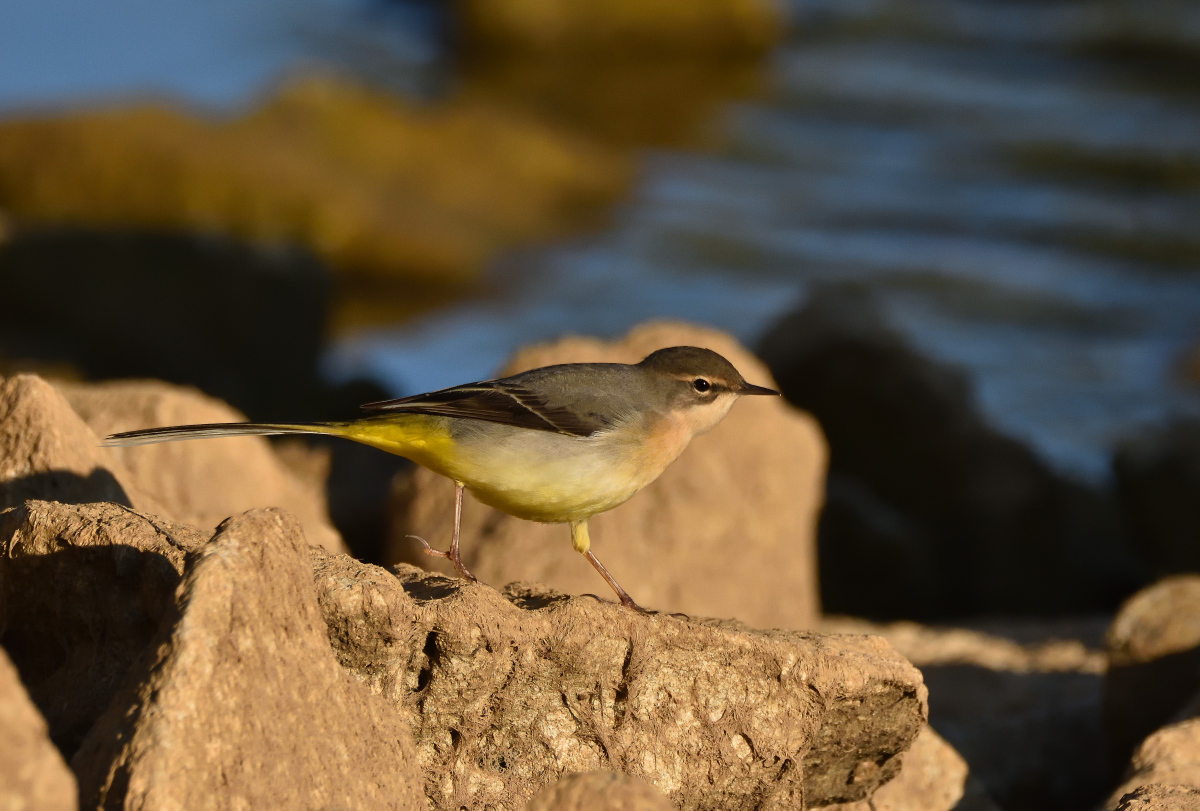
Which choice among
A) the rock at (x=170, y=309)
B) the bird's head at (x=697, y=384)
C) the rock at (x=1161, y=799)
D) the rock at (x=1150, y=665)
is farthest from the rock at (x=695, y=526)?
the rock at (x=170, y=309)

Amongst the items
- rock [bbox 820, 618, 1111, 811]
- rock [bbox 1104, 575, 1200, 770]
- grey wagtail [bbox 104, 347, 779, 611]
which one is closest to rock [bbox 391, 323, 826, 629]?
rock [bbox 820, 618, 1111, 811]

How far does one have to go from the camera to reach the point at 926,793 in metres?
5.81

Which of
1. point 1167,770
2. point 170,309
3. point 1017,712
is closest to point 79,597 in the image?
point 1167,770

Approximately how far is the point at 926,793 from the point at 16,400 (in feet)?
12.8

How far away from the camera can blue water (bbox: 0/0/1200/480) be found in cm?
1603

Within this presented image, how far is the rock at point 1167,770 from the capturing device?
4812 mm

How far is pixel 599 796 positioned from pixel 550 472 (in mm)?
2497

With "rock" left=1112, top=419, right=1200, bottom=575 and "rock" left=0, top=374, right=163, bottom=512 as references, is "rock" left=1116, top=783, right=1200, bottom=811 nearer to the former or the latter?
"rock" left=0, top=374, right=163, bottom=512

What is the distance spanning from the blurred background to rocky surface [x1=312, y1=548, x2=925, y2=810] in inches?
153

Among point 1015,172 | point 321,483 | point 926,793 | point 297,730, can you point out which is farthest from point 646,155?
point 297,730

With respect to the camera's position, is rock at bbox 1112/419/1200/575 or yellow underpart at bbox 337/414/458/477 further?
rock at bbox 1112/419/1200/575

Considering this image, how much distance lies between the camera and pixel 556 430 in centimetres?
609

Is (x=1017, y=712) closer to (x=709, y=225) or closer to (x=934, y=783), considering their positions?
(x=934, y=783)

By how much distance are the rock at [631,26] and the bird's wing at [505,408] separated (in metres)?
22.3
